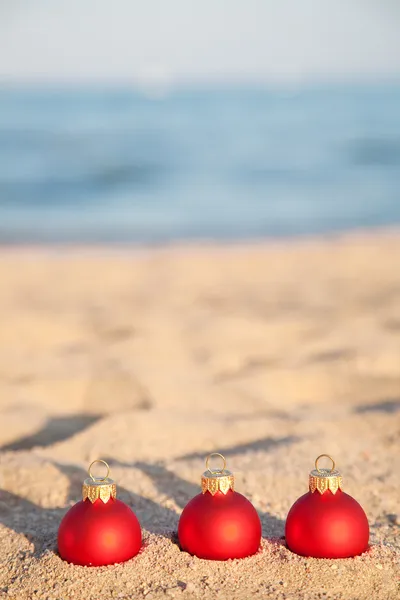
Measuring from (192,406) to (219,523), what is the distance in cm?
185

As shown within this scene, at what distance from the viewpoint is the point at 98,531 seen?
7.07 feet

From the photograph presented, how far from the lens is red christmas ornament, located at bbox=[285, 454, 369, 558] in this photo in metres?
2.18

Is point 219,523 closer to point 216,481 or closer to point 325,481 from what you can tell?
point 216,481

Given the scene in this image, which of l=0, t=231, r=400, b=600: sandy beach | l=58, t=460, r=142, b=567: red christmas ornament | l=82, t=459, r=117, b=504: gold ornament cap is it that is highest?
l=82, t=459, r=117, b=504: gold ornament cap

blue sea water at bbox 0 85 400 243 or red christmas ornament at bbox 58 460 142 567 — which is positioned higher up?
blue sea water at bbox 0 85 400 243

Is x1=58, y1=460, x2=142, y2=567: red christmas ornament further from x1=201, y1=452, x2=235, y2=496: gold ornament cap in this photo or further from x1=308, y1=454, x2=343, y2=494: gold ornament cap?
x1=308, y1=454, x2=343, y2=494: gold ornament cap

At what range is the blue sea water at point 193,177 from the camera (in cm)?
1134

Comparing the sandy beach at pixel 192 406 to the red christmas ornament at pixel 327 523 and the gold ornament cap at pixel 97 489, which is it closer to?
the red christmas ornament at pixel 327 523

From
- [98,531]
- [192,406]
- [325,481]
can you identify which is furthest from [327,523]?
[192,406]

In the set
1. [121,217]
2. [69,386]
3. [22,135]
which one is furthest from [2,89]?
[69,386]

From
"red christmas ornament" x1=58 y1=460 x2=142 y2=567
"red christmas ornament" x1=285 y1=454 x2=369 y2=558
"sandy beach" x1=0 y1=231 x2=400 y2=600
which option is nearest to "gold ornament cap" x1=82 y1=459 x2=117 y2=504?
"red christmas ornament" x1=58 y1=460 x2=142 y2=567

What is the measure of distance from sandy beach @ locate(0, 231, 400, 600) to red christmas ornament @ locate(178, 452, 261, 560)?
35 mm

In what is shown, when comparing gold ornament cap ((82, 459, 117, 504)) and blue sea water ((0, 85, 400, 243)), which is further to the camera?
blue sea water ((0, 85, 400, 243))

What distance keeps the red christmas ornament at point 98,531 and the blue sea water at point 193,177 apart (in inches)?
313
